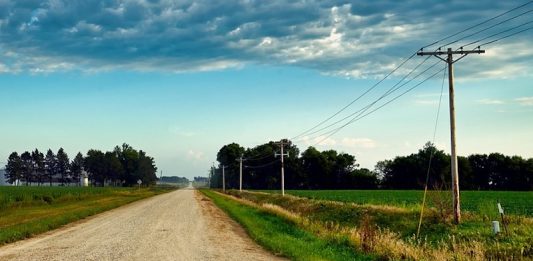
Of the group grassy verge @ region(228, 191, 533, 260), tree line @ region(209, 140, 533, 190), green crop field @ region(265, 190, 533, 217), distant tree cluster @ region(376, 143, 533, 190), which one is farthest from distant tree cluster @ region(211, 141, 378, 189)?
grassy verge @ region(228, 191, 533, 260)

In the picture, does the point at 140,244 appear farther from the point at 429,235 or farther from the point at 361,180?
the point at 361,180

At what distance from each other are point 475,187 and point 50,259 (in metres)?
121

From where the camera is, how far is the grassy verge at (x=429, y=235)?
605 inches

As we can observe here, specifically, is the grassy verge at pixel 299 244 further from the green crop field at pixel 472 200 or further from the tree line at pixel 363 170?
the tree line at pixel 363 170

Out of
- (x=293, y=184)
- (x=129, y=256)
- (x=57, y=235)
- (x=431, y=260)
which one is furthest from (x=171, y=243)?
(x=293, y=184)

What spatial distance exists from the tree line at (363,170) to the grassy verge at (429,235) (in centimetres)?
8002

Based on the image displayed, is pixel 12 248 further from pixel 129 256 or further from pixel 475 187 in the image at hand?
pixel 475 187

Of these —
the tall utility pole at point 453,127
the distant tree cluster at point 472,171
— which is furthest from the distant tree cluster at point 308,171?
the tall utility pole at point 453,127

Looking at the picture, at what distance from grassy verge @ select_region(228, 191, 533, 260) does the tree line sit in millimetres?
80015

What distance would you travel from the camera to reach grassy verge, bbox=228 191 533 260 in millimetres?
15375

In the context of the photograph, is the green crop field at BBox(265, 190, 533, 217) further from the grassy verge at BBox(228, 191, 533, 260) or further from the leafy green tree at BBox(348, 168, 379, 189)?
the leafy green tree at BBox(348, 168, 379, 189)

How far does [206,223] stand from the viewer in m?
28.0

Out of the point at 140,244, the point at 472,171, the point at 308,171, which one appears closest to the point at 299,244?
the point at 140,244

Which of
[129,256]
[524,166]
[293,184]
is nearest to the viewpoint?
[129,256]
